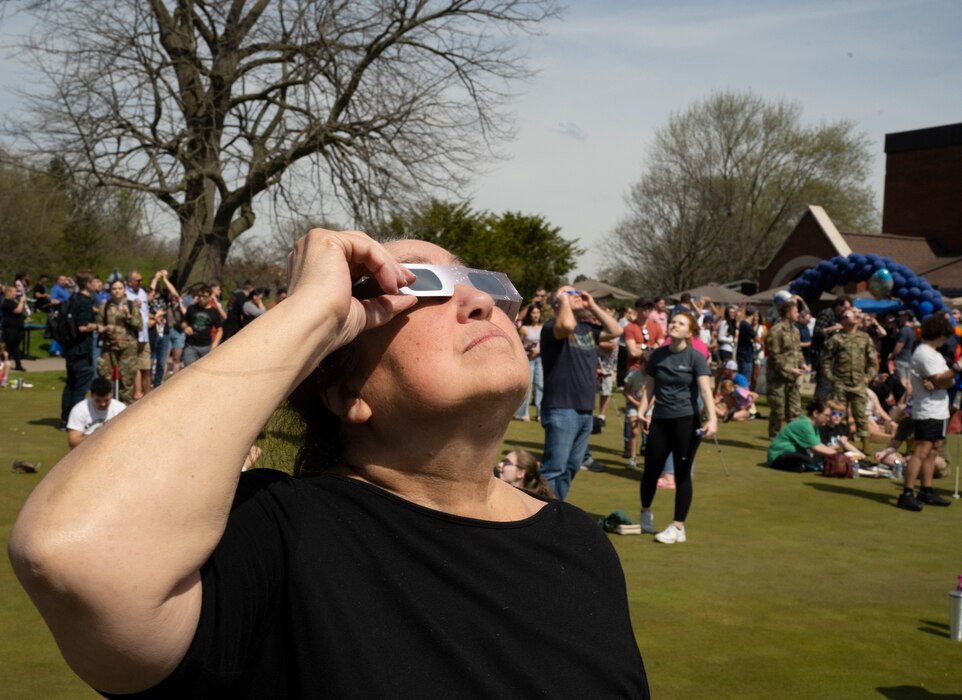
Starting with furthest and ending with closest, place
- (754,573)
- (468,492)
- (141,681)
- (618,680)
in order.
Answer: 1. (754,573)
2. (468,492)
3. (618,680)
4. (141,681)

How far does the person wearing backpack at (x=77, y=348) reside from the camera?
13820mm

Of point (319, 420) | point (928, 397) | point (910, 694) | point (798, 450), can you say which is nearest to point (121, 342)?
point (798, 450)

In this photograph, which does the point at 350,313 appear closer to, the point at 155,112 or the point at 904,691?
the point at 904,691

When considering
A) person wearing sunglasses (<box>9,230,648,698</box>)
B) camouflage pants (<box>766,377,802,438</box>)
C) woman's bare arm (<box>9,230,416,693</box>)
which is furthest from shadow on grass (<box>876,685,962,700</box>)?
camouflage pants (<box>766,377,802,438</box>)

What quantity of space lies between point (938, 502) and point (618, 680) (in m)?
10.9

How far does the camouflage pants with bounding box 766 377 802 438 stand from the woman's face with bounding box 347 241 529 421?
576 inches

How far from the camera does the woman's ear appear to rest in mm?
1803

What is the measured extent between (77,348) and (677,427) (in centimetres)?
935

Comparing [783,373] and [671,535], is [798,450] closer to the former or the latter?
A: [783,373]

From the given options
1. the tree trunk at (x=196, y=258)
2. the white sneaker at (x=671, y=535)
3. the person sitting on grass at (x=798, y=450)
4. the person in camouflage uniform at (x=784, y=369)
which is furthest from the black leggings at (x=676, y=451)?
the tree trunk at (x=196, y=258)

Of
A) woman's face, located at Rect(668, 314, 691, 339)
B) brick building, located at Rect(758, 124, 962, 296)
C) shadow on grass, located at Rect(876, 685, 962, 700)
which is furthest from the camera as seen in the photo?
brick building, located at Rect(758, 124, 962, 296)

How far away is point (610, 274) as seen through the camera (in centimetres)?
5503

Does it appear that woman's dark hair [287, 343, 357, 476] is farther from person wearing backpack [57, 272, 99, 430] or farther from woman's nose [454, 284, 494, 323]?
person wearing backpack [57, 272, 99, 430]

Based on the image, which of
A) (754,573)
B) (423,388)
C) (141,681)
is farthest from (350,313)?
(754,573)
